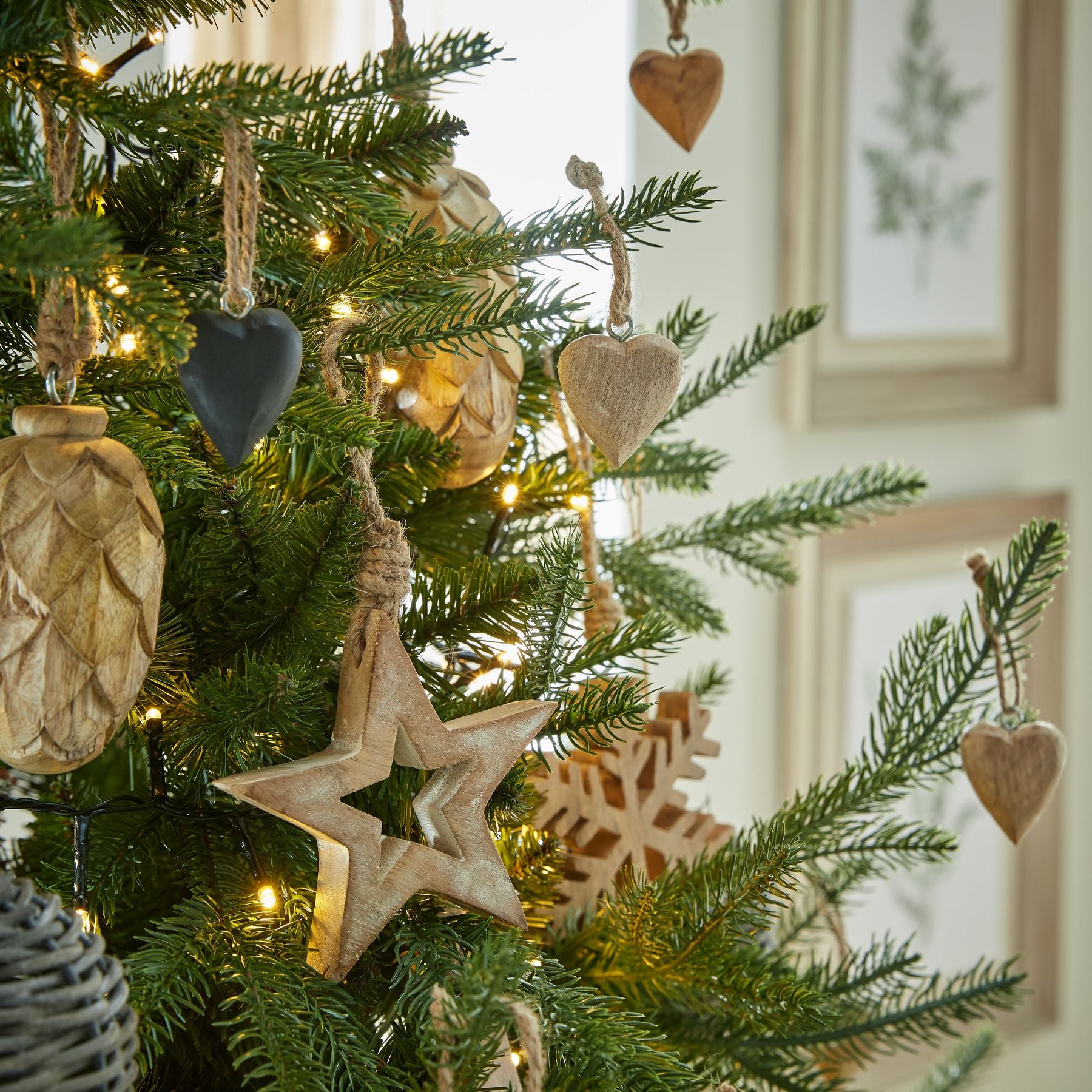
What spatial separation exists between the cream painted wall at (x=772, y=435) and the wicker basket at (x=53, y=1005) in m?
0.85

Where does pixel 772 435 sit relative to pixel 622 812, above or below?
above


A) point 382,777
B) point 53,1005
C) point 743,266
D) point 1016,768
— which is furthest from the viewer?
point 743,266

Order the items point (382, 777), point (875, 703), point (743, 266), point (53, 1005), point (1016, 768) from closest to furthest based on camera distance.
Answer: point (53, 1005)
point (382, 777)
point (1016, 768)
point (743, 266)
point (875, 703)

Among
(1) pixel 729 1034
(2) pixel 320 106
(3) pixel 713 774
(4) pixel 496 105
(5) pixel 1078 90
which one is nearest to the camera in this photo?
(2) pixel 320 106

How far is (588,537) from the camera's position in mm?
528

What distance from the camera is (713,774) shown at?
120 centimetres

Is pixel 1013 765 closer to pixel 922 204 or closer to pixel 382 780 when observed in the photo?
pixel 382 780

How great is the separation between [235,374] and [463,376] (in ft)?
0.50

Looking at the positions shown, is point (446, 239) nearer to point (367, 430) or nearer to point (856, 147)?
point (367, 430)

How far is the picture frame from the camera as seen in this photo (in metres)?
1.26

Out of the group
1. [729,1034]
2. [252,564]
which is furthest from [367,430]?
[729,1034]

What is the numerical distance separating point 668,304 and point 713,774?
484mm

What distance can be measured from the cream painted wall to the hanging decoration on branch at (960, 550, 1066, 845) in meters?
0.61

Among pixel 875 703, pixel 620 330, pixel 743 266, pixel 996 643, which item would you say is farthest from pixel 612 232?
pixel 875 703
